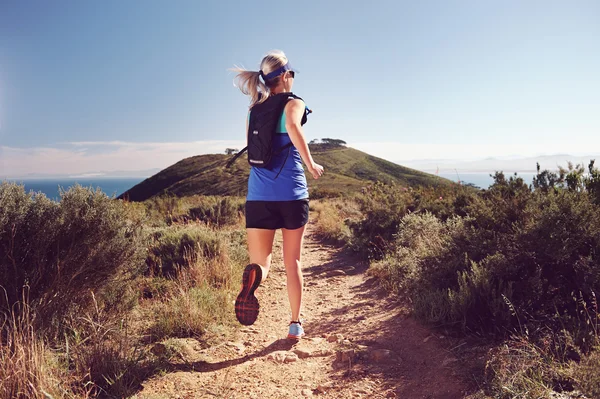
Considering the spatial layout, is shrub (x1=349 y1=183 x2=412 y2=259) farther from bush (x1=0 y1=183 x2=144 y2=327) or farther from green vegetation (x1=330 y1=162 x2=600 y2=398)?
bush (x1=0 y1=183 x2=144 y2=327)

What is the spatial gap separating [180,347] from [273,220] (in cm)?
132

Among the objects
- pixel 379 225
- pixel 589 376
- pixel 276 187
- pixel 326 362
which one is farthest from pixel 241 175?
pixel 589 376

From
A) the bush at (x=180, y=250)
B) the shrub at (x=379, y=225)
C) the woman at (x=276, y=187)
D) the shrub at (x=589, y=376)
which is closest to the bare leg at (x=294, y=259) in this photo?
the woman at (x=276, y=187)

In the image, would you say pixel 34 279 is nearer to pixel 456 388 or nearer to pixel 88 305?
pixel 88 305

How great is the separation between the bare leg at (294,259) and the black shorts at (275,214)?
10 cm

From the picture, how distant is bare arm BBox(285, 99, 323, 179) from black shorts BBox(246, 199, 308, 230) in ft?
1.12

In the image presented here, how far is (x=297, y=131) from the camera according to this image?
10.0 ft

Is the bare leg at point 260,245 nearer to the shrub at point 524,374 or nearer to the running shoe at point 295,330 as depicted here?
the running shoe at point 295,330

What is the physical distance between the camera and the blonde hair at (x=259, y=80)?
326 centimetres

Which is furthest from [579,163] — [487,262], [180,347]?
[180,347]

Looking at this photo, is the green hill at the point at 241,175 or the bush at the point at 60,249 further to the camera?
the green hill at the point at 241,175

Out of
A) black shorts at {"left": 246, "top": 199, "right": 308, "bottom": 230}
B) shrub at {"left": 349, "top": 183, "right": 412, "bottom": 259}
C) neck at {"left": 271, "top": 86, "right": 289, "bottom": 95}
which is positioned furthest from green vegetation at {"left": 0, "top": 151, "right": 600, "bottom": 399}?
shrub at {"left": 349, "top": 183, "right": 412, "bottom": 259}

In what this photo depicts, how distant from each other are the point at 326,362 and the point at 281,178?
5.40ft

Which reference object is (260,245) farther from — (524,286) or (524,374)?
(524,286)
